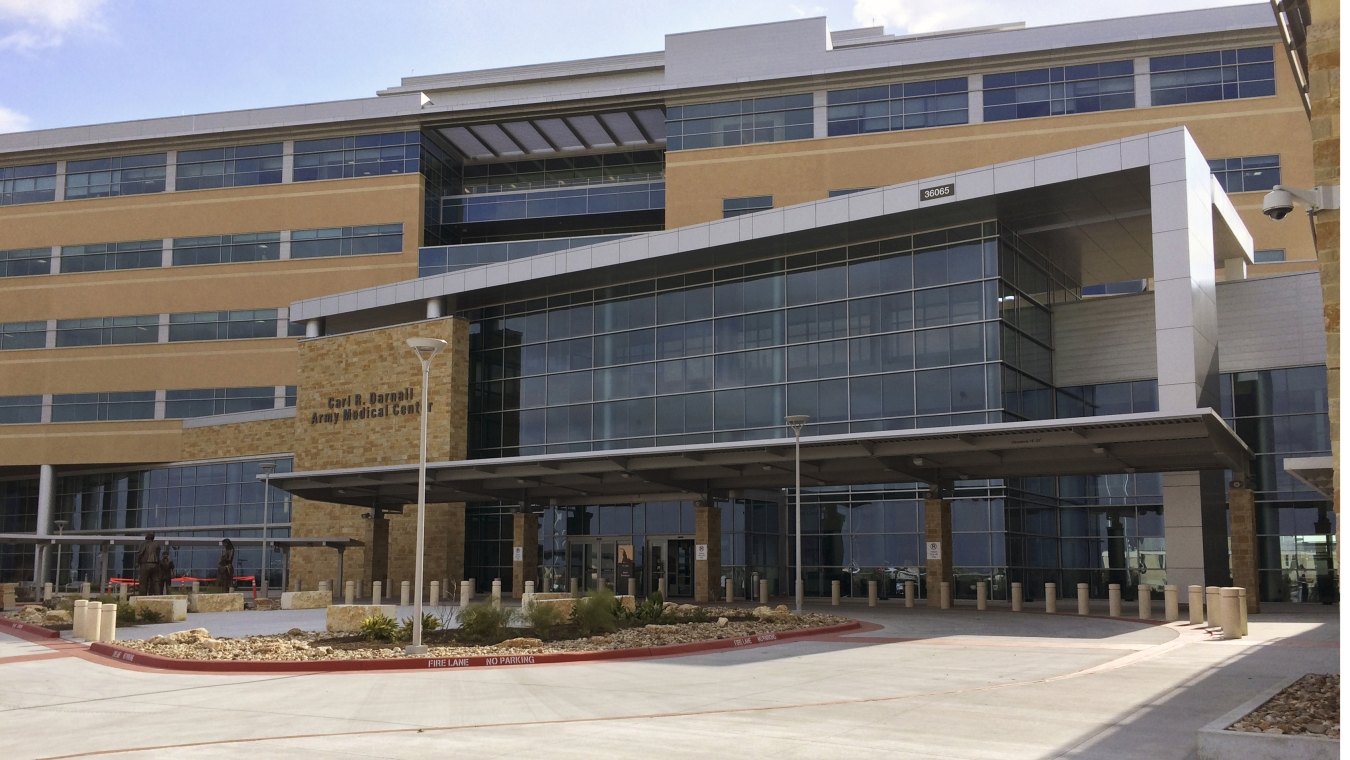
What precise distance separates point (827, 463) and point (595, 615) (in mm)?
14443

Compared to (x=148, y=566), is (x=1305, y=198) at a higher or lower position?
higher

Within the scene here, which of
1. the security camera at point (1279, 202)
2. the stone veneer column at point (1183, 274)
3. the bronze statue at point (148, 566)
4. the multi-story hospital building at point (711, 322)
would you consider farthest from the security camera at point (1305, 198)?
the bronze statue at point (148, 566)

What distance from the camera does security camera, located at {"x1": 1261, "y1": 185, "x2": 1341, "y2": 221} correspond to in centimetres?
1026

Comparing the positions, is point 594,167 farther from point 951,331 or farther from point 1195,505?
point 1195,505

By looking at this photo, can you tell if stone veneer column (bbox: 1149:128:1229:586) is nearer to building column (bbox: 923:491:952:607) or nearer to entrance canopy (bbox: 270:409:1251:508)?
entrance canopy (bbox: 270:409:1251:508)

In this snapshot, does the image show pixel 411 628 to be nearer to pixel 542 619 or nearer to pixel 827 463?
pixel 542 619

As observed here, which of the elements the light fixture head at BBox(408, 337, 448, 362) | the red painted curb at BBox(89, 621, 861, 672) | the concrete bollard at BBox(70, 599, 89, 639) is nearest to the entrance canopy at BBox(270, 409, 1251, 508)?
the red painted curb at BBox(89, 621, 861, 672)

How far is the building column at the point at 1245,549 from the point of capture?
32.5m

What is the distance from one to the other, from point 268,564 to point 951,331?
35.1 m

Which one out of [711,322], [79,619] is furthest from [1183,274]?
[79,619]

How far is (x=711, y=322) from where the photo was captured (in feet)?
132

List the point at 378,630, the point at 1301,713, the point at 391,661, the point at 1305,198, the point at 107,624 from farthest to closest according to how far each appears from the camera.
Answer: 1. the point at 107,624
2. the point at 378,630
3. the point at 391,661
4. the point at 1301,713
5. the point at 1305,198

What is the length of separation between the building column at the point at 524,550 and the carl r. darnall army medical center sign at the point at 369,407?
20.8ft

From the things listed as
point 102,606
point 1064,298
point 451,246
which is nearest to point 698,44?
point 451,246
